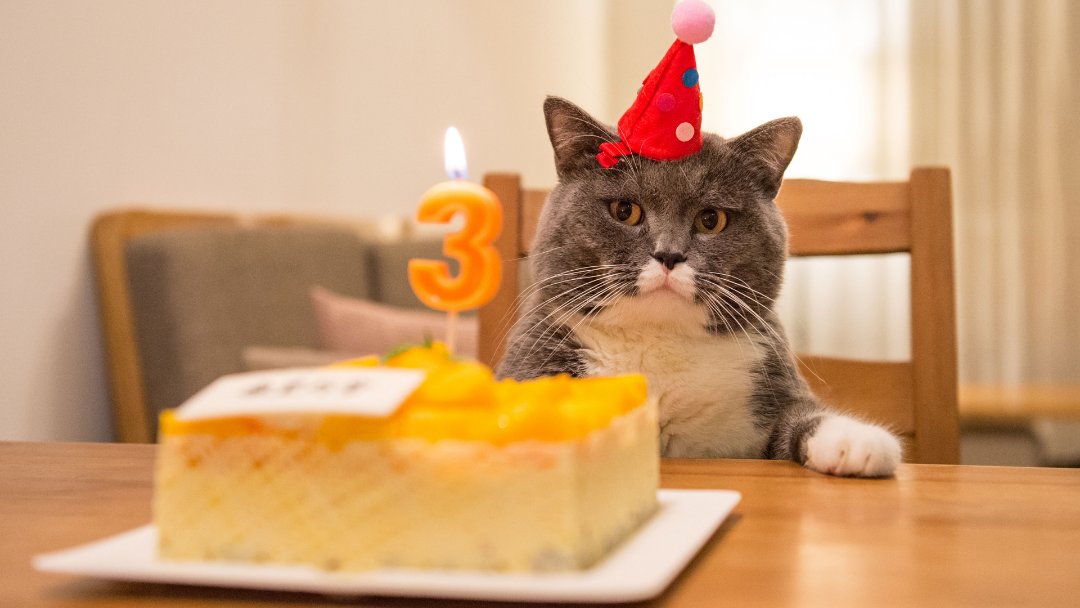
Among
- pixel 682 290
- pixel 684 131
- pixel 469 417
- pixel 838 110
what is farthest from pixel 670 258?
A: pixel 838 110

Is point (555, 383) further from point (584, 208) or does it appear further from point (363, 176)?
point (363, 176)

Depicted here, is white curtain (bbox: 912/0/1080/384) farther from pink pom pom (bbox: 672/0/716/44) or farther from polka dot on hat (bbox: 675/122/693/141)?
pink pom pom (bbox: 672/0/716/44)

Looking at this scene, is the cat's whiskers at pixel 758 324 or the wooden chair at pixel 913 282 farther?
the wooden chair at pixel 913 282

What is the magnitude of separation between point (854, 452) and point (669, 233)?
35cm

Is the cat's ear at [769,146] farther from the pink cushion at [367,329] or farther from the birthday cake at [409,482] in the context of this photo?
the pink cushion at [367,329]

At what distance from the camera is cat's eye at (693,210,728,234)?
1.11 metres

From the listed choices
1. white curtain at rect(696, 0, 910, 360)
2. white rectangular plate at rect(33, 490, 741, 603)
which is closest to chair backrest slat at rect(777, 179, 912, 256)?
white rectangular plate at rect(33, 490, 741, 603)

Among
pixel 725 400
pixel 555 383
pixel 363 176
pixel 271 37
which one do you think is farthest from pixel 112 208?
pixel 555 383

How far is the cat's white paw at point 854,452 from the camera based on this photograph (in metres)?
0.81

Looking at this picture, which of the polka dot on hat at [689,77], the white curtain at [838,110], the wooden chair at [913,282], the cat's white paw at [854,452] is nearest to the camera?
the cat's white paw at [854,452]

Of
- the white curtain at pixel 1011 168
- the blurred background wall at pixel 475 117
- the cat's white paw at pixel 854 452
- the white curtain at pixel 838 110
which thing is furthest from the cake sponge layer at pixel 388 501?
the white curtain at pixel 1011 168

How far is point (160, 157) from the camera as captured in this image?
2.38m

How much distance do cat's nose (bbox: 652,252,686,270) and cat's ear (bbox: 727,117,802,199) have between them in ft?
0.57

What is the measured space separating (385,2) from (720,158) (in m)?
2.57
